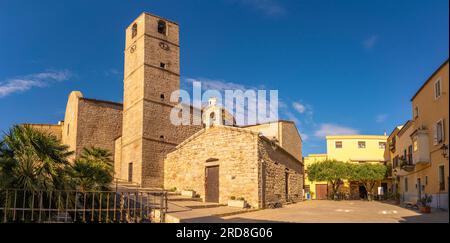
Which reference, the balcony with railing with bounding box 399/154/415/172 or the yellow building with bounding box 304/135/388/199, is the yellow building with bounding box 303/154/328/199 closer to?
the yellow building with bounding box 304/135/388/199

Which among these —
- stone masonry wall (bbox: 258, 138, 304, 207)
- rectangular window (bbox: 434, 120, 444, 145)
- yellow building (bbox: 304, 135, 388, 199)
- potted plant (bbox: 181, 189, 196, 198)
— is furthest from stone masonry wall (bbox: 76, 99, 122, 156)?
yellow building (bbox: 304, 135, 388, 199)

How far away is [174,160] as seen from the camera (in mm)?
25719

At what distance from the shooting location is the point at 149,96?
28.7 metres

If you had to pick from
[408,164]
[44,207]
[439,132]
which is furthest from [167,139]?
[439,132]

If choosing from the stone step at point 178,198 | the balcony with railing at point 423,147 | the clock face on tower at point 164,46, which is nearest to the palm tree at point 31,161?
the stone step at point 178,198

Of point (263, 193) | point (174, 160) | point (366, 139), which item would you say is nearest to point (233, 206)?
point (263, 193)

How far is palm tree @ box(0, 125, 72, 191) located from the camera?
1291 cm

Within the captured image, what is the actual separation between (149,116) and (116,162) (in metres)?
5.40

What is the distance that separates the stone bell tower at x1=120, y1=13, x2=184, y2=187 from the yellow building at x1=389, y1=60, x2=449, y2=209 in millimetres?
16624

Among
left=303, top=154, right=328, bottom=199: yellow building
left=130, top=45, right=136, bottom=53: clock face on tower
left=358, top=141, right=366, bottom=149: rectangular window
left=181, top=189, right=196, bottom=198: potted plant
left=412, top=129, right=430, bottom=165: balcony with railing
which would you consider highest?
left=130, top=45, right=136, bottom=53: clock face on tower

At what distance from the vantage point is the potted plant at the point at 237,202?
20.1 meters

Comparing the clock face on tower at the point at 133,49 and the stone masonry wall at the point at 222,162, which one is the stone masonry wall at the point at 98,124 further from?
the stone masonry wall at the point at 222,162

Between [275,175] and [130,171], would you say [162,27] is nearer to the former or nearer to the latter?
[130,171]
